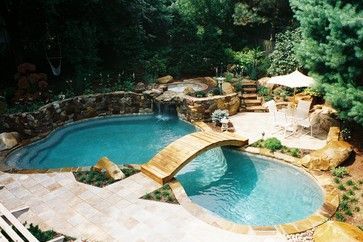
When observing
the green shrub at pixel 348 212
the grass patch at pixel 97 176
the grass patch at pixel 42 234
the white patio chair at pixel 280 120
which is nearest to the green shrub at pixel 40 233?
the grass patch at pixel 42 234

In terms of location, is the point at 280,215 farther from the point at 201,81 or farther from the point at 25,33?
the point at 25,33

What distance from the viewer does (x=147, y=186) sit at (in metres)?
10.3

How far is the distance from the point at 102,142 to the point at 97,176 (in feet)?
12.0

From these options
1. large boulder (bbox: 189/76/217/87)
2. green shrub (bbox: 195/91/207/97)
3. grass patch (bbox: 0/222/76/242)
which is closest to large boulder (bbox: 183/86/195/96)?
green shrub (bbox: 195/91/207/97)

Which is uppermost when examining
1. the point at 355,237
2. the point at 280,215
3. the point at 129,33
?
the point at 129,33

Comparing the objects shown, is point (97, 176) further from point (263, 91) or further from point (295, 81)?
point (263, 91)

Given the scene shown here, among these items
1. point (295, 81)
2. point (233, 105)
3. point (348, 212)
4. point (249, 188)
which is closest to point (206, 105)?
point (233, 105)

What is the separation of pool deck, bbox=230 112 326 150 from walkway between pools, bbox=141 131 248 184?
1.28 metres

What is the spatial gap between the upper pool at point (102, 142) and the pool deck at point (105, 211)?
5.95 ft

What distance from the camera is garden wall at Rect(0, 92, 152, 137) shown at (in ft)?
47.0

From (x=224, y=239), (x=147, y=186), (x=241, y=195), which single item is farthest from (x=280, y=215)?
(x=147, y=186)

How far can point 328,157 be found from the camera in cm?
1102

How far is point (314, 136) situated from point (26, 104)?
11891mm

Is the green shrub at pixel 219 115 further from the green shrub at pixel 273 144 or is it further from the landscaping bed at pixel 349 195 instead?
the landscaping bed at pixel 349 195
